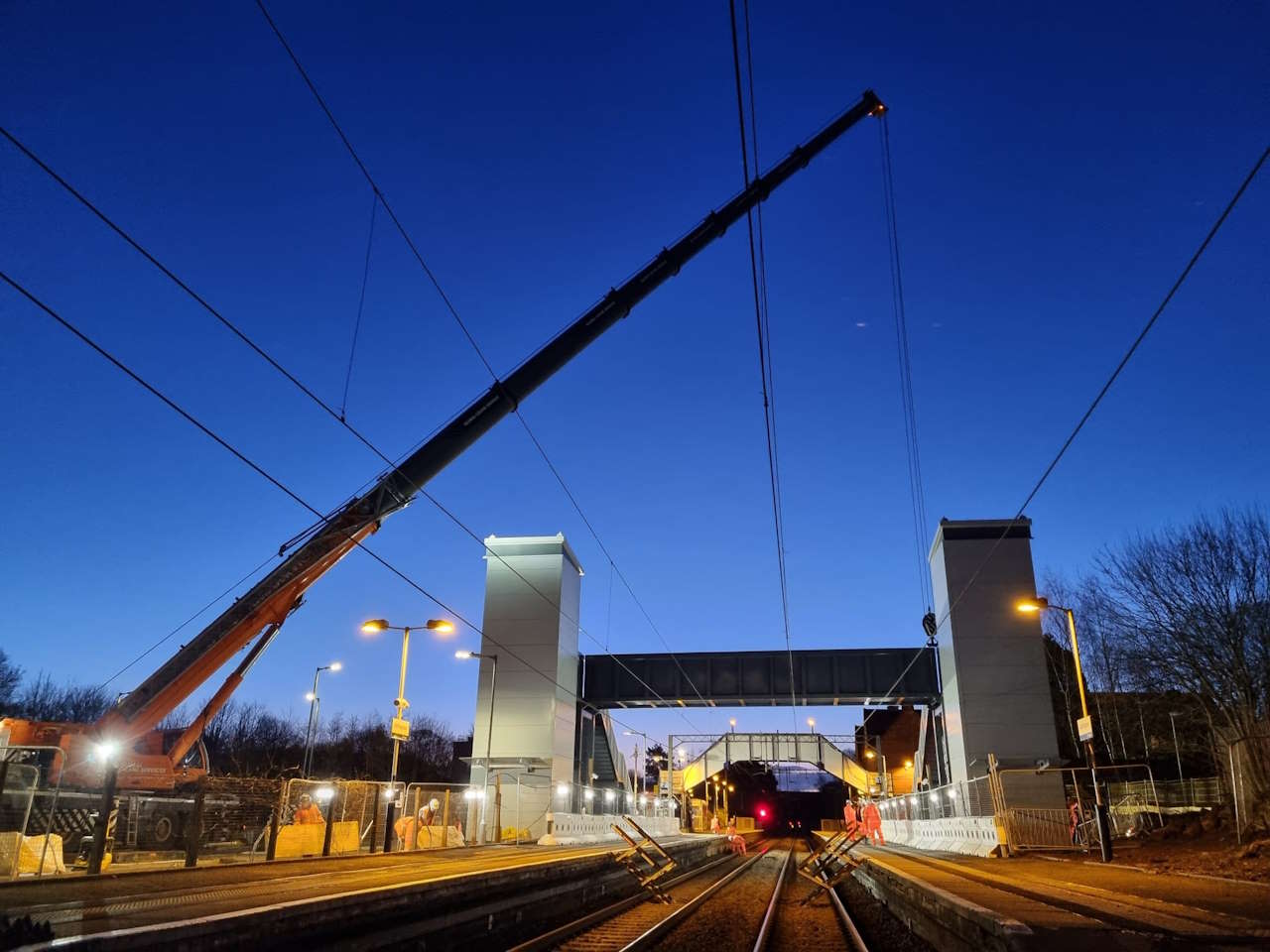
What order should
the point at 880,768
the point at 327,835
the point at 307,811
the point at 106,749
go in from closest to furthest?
the point at 106,749 → the point at 327,835 → the point at 307,811 → the point at 880,768

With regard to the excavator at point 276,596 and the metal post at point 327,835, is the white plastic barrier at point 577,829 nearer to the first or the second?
the metal post at point 327,835

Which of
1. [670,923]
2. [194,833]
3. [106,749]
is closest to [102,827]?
[194,833]

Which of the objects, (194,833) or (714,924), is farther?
(194,833)

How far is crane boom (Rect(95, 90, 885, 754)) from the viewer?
1988 centimetres

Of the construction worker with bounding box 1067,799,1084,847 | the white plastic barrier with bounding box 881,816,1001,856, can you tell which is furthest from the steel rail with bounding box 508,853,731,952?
the construction worker with bounding box 1067,799,1084,847

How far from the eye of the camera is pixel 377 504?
2267 cm

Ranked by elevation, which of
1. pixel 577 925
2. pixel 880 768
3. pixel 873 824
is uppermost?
pixel 880 768

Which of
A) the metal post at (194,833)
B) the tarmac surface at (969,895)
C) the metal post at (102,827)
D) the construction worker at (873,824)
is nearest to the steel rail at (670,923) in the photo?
the tarmac surface at (969,895)

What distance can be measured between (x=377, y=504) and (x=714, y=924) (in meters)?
13.2

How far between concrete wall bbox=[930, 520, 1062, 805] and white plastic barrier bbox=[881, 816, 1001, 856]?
387 cm

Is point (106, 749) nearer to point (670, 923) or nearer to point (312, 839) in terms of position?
point (312, 839)

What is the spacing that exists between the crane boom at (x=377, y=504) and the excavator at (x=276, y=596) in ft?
0.09

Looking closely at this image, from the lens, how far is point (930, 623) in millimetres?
44844

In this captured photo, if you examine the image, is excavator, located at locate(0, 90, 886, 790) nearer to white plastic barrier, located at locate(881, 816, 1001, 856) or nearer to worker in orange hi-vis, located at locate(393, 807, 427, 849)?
worker in orange hi-vis, located at locate(393, 807, 427, 849)
